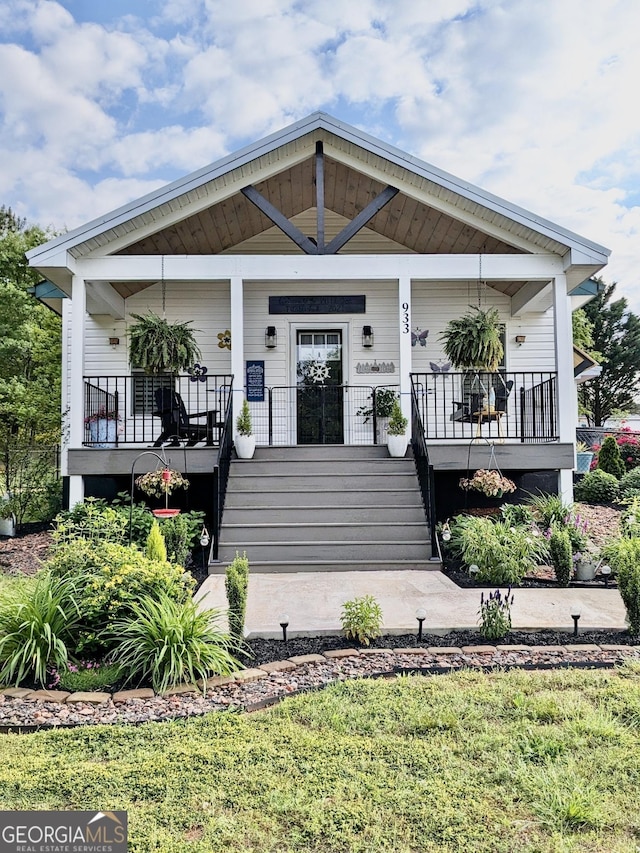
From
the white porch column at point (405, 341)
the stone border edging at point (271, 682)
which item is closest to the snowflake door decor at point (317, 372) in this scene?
the white porch column at point (405, 341)

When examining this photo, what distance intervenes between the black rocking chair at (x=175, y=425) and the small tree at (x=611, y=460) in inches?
340

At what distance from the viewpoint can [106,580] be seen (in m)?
3.65

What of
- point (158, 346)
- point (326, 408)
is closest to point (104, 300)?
point (158, 346)

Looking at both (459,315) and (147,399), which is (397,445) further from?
(147,399)

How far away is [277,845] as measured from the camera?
74.9 inches

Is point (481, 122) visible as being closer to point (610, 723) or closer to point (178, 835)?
point (610, 723)

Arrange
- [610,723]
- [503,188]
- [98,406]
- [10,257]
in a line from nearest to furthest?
[610,723] < [98,406] < [10,257] < [503,188]

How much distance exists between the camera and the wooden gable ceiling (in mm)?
8867

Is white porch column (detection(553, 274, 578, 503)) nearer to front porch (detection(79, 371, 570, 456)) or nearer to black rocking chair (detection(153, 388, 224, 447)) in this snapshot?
front porch (detection(79, 371, 570, 456))

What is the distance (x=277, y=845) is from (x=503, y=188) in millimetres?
29093

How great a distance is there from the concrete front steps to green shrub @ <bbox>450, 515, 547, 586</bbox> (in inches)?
25.2

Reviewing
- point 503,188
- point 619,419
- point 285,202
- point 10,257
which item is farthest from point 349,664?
point 619,419

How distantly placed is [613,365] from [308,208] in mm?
26187

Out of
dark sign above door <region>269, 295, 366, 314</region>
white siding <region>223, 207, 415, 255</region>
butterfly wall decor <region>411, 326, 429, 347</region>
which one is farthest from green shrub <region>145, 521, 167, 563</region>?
white siding <region>223, 207, 415, 255</region>
